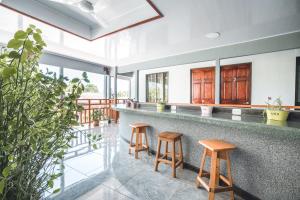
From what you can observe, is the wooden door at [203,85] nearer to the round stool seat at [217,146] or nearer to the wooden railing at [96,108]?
the wooden railing at [96,108]

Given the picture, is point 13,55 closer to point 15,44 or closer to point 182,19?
point 15,44

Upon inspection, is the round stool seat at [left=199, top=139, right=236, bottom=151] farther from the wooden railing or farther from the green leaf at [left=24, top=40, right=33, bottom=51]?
the wooden railing

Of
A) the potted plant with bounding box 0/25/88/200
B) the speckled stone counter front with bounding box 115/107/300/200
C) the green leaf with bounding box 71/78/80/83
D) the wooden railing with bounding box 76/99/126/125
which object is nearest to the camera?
the potted plant with bounding box 0/25/88/200

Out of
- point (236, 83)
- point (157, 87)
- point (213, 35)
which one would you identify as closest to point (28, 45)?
point (213, 35)

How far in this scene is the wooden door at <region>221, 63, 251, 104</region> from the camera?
4688 mm

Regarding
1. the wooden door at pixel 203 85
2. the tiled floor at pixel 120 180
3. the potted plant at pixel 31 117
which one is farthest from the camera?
the wooden door at pixel 203 85

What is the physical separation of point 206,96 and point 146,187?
436 cm

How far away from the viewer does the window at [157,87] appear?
6.77 metres

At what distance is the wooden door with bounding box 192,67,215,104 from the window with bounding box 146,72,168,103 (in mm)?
1310

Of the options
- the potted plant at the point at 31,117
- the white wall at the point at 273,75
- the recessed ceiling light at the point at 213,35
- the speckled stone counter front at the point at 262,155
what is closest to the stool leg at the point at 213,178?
the speckled stone counter front at the point at 262,155

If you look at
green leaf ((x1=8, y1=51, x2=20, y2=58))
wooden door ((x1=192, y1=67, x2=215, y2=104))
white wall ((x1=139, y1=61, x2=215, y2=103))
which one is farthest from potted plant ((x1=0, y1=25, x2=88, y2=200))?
white wall ((x1=139, y1=61, x2=215, y2=103))

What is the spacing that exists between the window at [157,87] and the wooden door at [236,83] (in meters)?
2.43

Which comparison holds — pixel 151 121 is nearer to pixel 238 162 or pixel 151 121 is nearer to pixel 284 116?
pixel 238 162

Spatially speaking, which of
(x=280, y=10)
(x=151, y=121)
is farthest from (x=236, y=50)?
(x=151, y=121)
